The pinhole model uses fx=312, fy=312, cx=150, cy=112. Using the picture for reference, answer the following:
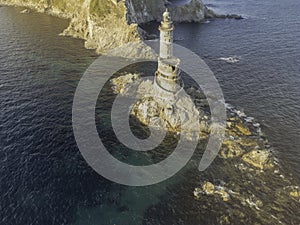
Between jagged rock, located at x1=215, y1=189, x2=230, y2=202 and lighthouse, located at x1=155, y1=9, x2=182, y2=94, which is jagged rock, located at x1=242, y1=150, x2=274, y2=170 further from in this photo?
lighthouse, located at x1=155, y1=9, x2=182, y2=94

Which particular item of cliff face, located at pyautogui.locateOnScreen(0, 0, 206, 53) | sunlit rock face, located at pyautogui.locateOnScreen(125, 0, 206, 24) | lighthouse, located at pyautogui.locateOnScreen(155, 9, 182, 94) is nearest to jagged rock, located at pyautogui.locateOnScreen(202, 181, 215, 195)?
lighthouse, located at pyautogui.locateOnScreen(155, 9, 182, 94)

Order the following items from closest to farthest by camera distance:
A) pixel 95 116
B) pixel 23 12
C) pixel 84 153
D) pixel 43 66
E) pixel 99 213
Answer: pixel 99 213, pixel 84 153, pixel 95 116, pixel 43 66, pixel 23 12

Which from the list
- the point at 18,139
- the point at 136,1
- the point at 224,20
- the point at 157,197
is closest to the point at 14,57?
the point at 18,139

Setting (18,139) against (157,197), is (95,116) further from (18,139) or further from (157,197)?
(157,197)

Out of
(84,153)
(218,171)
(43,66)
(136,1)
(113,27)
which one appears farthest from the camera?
(136,1)

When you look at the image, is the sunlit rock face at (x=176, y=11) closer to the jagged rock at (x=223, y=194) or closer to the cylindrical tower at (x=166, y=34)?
the cylindrical tower at (x=166, y=34)

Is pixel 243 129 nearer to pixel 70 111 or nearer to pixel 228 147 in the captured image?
pixel 228 147

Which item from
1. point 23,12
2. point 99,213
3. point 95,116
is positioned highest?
point 23,12
